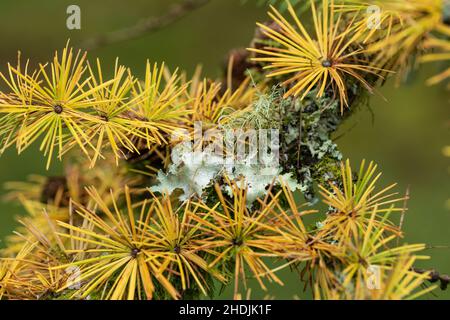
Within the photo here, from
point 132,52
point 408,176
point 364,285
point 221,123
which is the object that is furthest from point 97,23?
point 364,285

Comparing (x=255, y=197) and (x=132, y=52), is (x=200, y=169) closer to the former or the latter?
(x=255, y=197)

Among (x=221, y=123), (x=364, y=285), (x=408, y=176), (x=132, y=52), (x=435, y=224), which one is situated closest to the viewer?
(x=364, y=285)

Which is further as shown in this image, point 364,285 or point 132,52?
Answer: point 132,52

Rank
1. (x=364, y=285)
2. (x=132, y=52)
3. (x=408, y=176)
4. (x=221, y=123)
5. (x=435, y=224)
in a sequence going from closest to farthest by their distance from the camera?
(x=364, y=285) < (x=221, y=123) < (x=435, y=224) < (x=408, y=176) < (x=132, y=52)

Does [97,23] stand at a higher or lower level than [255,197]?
higher
